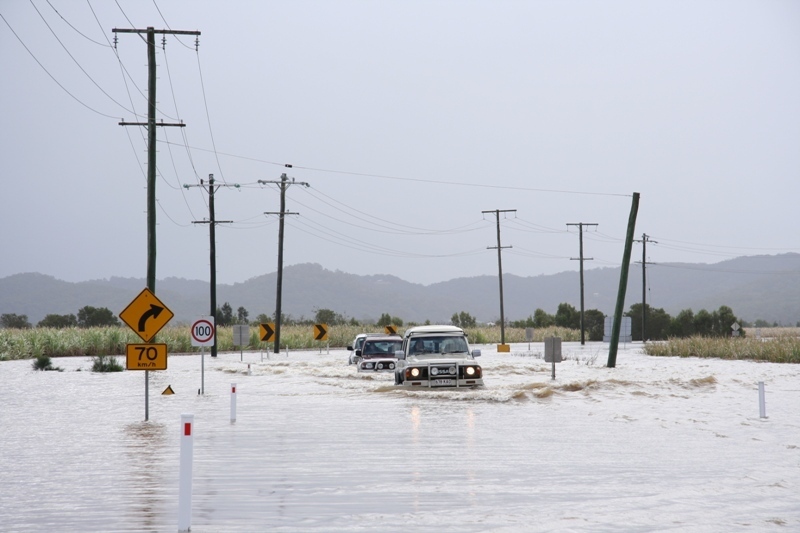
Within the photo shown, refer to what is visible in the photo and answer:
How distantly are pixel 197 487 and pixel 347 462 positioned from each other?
265 centimetres

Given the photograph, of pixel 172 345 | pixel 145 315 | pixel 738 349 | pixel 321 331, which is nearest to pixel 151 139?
pixel 145 315

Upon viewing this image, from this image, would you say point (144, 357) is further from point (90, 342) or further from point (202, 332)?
point (90, 342)

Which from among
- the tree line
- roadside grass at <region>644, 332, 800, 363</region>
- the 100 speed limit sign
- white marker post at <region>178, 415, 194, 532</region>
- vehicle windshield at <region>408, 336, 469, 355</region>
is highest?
the tree line

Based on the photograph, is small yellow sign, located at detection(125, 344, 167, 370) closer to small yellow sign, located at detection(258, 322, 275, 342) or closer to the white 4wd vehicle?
the white 4wd vehicle

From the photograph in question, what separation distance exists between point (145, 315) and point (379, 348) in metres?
17.1

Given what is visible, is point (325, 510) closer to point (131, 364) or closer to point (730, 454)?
point (730, 454)

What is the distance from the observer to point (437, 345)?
24.9m

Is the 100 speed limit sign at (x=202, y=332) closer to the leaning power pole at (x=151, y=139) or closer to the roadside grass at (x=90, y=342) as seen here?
the leaning power pole at (x=151, y=139)

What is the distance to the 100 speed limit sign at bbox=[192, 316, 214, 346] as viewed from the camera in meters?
24.5

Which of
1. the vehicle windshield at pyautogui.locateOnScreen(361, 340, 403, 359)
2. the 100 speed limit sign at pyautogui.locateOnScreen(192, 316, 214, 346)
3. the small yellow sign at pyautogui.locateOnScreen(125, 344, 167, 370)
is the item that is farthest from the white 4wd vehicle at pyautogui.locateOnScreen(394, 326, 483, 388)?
the vehicle windshield at pyautogui.locateOnScreen(361, 340, 403, 359)

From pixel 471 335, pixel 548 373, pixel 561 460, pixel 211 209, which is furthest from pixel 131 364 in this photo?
pixel 471 335

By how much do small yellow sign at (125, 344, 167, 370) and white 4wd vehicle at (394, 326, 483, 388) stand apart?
7.09m

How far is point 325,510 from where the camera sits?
9430 millimetres

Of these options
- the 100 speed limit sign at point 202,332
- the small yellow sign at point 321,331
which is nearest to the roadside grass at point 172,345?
the small yellow sign at point 321,331
